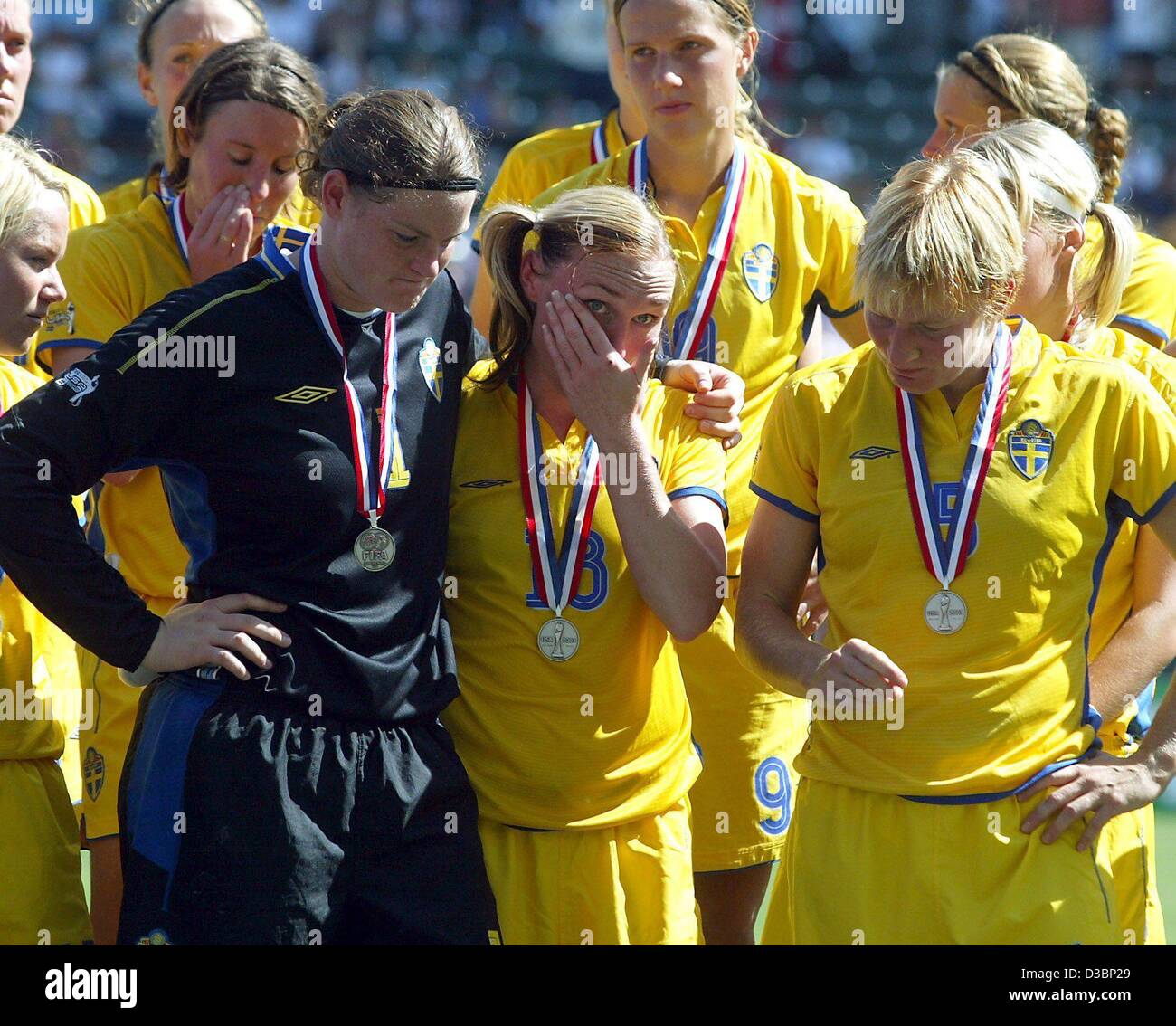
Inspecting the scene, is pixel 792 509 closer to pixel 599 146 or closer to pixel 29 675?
pixel 29 675

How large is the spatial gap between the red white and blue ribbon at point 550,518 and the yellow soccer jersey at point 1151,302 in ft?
5.68

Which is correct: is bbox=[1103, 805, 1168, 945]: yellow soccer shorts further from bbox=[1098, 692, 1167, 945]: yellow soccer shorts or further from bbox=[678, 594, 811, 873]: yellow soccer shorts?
bbox=[678, 594, 811, 873]: yellow soccer shorts

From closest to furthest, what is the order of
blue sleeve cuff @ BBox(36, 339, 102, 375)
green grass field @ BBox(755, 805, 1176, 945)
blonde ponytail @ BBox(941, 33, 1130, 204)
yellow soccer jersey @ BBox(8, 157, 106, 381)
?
blue sleeve cuff @ BBox(36, 339, 102, 375) → blonde ponytail @ BBox(941, 33, 1130, 204) → yellow soccer jersey @ BBox(8, 157, 106, 381) → green grass field @ BBox(755, 805, 1176, 945)

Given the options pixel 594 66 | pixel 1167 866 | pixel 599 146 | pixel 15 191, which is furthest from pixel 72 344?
pixel 594 66

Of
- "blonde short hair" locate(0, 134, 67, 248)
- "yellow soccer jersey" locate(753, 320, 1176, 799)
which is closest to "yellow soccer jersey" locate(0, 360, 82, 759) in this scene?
"blonde short hair" locate(0, 134, 67, 248)

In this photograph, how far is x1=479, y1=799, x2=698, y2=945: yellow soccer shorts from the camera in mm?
2961

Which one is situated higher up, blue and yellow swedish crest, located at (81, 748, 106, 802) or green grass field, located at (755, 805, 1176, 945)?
blue and yellow swedish crest, located at (81, 748, 106, 802)

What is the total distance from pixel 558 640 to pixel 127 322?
1.50m

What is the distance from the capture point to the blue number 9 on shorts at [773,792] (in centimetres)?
400

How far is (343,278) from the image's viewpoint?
2.85m

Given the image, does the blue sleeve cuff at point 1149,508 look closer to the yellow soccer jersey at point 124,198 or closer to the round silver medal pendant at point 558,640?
the round silver medal pendant at point 558,640

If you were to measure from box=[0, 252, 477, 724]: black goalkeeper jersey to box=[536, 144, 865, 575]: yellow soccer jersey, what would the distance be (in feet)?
3.90

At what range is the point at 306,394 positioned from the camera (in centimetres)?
280

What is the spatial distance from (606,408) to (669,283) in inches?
11.6
